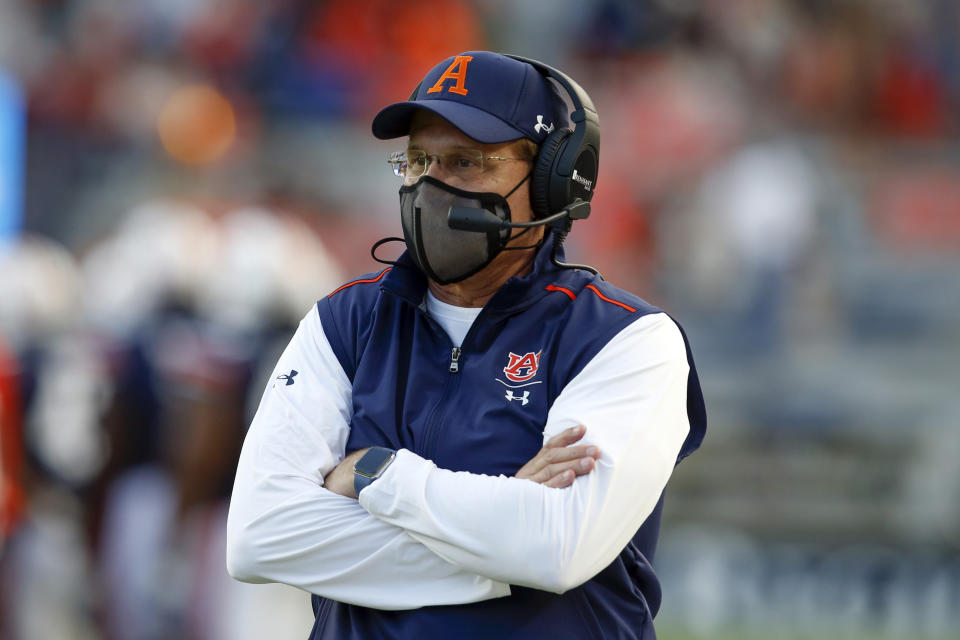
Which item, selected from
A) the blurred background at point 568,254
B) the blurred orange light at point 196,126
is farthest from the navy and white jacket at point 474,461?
the blurred orange light at point 196,126

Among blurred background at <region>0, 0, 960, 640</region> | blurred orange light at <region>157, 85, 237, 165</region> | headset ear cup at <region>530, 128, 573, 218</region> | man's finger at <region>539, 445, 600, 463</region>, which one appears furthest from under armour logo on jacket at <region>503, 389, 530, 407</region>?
blurred orange light at <region>157, 85, 237, 165</region>

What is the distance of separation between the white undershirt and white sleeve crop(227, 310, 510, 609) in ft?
0.63

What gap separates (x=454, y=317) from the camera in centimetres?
197

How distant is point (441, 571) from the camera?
69.5 inches

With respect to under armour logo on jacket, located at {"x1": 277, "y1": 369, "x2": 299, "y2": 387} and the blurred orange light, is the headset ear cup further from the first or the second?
the blurred orange light

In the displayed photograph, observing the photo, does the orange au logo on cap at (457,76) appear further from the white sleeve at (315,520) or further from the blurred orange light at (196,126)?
the blurred orange light at (196,126)

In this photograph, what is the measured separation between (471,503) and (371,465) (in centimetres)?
19

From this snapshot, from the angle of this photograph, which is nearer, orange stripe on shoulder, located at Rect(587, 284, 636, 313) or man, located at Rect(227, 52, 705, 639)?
man, located at Rect(227, 52, 705, 639)

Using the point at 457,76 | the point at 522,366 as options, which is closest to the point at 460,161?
the point at 457,76

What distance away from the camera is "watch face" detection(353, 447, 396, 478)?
1798mm

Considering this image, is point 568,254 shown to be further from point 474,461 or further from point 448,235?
point 474,461

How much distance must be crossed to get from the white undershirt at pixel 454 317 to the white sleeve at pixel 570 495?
0.23 meters

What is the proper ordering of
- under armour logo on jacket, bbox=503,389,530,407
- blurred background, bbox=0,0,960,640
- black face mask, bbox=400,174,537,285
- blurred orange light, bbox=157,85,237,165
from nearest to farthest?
under armour logo on jacket, bbox=503,389,530,407, black face mask, bbox=400,174,537,285, blurred background, bbox=0,0,960,640, blurred orange light, bbox=157,85,237,165

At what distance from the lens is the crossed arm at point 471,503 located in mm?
1713
